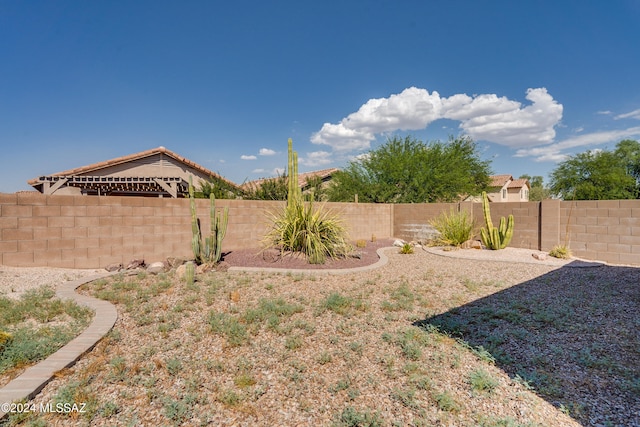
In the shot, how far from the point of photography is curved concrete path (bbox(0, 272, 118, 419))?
7.84 feet

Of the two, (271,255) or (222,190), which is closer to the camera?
(271,255)

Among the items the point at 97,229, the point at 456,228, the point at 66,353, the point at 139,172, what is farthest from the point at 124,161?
the point at 456,228

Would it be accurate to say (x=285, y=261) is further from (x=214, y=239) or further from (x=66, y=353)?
(x=66, y=353)

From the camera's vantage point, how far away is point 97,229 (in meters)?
7.19

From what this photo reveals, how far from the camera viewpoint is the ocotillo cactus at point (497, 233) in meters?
9.99

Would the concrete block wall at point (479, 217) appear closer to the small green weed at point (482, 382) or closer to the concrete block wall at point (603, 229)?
the concrete block wall at point (603, 229)

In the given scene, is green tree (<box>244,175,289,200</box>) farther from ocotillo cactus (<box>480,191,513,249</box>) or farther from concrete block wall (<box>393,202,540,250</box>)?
ocotillo cactus (<box>480,191,513,249</box>)

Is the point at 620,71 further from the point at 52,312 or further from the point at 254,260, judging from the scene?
the point at 52,312

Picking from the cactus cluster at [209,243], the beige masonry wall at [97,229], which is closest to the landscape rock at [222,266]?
the cactus cluster at [209,243]

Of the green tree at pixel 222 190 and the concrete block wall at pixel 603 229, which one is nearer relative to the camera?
the concrete block wall at pixel 603 229

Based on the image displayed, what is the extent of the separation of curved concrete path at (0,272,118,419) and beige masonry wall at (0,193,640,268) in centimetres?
265

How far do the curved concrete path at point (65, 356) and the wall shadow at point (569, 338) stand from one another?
395 cm

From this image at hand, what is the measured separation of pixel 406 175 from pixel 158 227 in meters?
13.6

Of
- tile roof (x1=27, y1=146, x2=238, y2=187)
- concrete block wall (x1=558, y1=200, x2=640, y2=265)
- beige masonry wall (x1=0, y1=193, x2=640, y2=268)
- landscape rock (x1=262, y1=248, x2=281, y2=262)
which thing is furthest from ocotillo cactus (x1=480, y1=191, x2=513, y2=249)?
tile roof (x1=27, y1=146, x2=238, y2=187)
